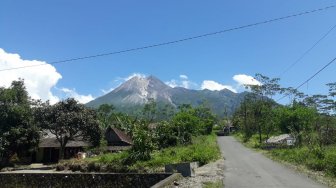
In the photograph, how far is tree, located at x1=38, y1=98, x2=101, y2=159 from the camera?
147 ft

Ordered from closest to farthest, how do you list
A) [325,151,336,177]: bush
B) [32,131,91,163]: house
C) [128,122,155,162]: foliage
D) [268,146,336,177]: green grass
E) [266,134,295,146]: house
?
1. [325,151,336,177]: bush
2. [268,146,336,177]: green grass
3. [128,122,155,162]: foliage
4. [266,134,295,146]: house
5. [32,131,91,163]: house

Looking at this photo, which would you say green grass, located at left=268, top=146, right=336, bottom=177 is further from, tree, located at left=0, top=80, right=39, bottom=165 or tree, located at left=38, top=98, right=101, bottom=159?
tree, located at left=0, top=80, right=39, bottom=165

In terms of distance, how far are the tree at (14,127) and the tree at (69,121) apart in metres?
1.41

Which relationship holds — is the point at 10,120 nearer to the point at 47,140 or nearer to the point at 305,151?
the point at 47,140

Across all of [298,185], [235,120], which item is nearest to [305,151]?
[298,185]

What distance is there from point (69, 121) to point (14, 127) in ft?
18.4

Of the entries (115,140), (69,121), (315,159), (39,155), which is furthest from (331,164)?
(115,140)

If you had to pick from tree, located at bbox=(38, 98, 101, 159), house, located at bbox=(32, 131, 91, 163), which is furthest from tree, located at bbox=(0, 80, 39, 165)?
house, located at bbox=(32, 131, 91, 163)

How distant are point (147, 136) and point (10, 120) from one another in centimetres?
1803

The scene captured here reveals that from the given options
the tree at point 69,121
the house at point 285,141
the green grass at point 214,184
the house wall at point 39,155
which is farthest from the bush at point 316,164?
the house wall at point 39,155

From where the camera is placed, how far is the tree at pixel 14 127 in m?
42.8

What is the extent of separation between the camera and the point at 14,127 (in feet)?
143

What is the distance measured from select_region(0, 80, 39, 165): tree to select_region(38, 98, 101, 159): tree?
4.61 feet

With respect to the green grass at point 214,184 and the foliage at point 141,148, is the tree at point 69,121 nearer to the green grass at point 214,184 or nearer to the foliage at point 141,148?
the foliage at point 141,148
